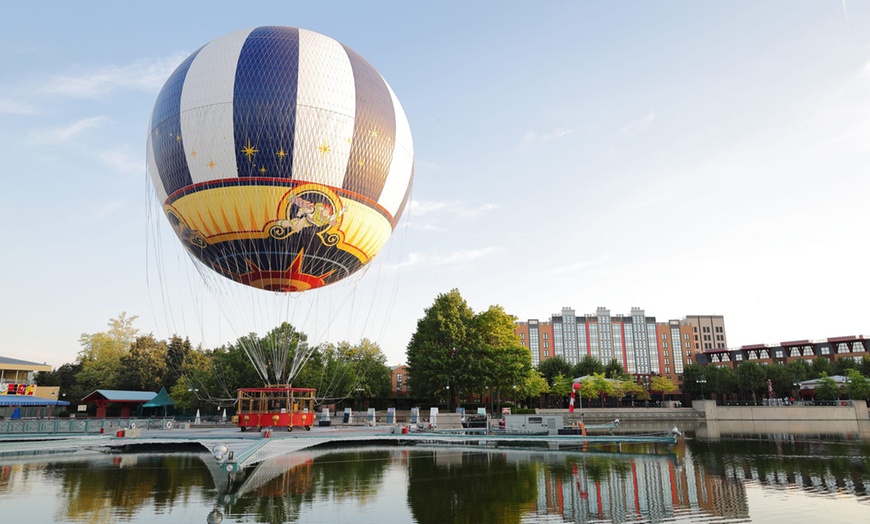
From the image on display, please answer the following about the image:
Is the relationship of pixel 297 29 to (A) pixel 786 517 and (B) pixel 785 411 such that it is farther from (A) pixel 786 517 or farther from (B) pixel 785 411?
(B) pixel 785 411

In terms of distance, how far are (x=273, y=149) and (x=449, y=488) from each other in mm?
13717

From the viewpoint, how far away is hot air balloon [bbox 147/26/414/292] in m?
21.5

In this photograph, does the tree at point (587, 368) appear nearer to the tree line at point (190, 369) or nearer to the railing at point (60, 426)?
the tree line at point (190, 369)

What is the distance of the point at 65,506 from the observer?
14.8 metres

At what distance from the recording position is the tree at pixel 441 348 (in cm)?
5378

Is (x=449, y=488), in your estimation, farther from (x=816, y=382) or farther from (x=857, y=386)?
(x=816, y=382)

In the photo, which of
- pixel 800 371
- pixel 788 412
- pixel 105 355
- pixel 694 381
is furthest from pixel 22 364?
pixel 800 371

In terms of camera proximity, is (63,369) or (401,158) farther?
(63,369)

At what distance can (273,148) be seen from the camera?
2153 cm

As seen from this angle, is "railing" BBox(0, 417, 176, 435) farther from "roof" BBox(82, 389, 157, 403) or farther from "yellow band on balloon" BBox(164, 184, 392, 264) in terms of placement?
"roof" BBox(82, 389, 157, 403)

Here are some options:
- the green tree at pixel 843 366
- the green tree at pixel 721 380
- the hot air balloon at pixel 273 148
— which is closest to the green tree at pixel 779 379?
the green tree at pixel 721 380

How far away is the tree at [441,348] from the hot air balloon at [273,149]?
1225 inches

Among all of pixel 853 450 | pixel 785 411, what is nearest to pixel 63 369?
pixel 853 450

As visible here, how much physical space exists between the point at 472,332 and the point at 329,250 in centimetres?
3353
